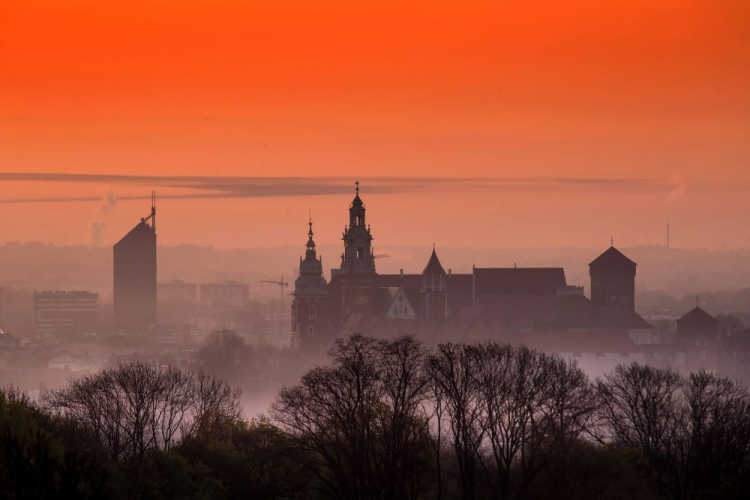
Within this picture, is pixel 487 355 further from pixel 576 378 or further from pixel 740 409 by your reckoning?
pixel 740 409

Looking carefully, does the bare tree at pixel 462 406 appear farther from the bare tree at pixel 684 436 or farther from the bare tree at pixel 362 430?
the bare tree at pixel 684 436

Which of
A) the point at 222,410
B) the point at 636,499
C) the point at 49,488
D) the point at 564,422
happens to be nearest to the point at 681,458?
the point at 564,422

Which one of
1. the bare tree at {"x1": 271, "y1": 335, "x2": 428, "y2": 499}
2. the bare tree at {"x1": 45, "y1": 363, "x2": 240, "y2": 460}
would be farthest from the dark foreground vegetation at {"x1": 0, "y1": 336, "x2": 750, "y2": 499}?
the bare tree at {"x1": 45, "y1": 363, "x2": 240, "y2": 460}

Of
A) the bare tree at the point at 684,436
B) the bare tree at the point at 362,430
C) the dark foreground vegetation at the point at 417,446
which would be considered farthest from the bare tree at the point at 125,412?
the bare tree at the point at 684,436

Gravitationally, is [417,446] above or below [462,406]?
below

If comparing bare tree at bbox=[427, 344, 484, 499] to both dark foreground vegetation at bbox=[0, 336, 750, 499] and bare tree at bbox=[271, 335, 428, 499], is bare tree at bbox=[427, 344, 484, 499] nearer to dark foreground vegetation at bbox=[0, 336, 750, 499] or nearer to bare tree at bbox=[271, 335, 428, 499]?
dark foreground vegetation at bbox=[0, 336, 750, 499]

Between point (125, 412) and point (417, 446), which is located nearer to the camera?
point (417, 446)

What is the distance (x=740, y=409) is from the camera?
343 feet

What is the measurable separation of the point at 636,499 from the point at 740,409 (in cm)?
2669

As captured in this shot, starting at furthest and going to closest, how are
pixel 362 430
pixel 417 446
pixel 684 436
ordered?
pixel 684 436 < pixel 417 446 < pixel 362 430

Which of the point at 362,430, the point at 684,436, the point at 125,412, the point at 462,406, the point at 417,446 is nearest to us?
the point at 362,430

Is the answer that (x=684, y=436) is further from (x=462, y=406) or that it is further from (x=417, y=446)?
(x=417, y=446)

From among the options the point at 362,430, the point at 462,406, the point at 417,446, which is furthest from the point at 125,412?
the point at 362,430

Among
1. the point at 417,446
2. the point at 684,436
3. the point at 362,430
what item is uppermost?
the point at 362,430
